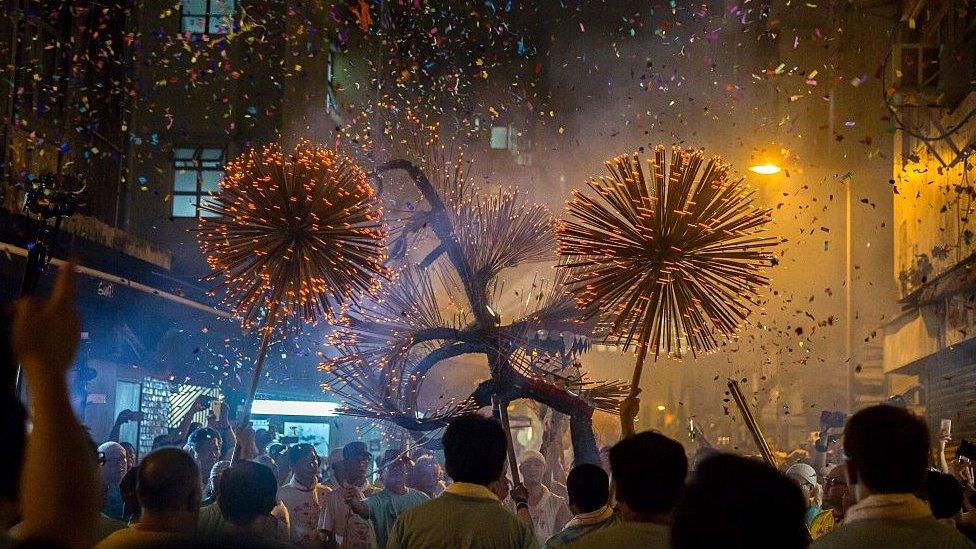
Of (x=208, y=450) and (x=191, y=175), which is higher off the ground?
(x=191, y=175)

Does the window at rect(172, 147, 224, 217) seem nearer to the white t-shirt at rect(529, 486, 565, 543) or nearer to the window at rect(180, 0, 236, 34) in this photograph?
the window at rect(180, 0, 236, 34)

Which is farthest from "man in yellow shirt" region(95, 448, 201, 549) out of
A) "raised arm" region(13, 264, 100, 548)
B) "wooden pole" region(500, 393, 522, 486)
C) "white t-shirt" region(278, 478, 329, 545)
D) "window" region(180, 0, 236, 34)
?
"window" region(180, 0, 236, 34)

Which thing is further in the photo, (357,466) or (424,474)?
(424,474)

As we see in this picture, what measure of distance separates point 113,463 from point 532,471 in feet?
10.8

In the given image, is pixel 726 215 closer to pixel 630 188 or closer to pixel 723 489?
pixel 630 188

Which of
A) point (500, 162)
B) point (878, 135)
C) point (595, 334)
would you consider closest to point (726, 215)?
point (595, 334)

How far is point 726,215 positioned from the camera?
6.95 metres

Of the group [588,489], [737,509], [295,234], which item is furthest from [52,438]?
[295,234]

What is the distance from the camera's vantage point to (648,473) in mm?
4105

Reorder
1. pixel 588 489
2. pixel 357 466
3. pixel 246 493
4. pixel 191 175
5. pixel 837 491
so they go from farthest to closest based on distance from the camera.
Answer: pixel 191 175
pixel 357 466
pixel 837 491
pixel 588 489
pixel 246 493

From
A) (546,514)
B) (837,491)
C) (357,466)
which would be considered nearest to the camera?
(837,491)

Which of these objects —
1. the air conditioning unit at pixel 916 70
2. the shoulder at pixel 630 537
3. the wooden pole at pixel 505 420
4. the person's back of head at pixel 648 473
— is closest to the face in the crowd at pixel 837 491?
the wooden pole at pixel 505 420

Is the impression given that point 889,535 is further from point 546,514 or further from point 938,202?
point 938,202

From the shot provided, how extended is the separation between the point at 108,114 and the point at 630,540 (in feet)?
54.4
